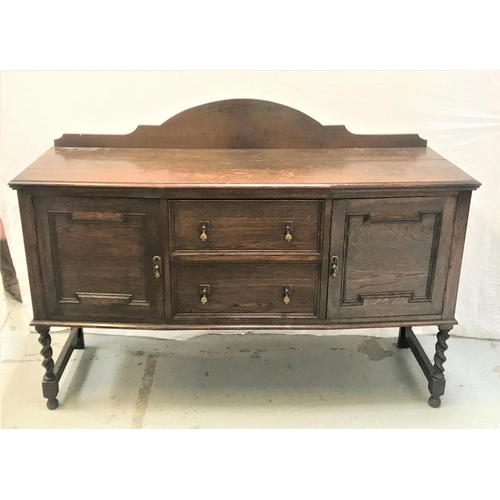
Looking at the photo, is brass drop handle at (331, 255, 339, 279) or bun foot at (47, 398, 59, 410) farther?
bun foot at (47, 398, 59, 410)

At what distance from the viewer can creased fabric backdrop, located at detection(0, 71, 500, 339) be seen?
8.58ft

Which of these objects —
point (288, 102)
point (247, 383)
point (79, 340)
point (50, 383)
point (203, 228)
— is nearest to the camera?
point (203, 228)

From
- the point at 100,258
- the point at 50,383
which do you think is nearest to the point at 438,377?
the point at 100,258

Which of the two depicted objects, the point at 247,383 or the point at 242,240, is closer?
the point at 242,240

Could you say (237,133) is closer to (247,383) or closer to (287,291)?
(287,291)

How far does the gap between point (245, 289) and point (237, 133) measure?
69cm

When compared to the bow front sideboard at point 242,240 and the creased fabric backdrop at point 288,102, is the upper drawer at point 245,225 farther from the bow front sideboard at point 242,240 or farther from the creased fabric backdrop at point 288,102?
the creased fabric backdrop at point 288,102

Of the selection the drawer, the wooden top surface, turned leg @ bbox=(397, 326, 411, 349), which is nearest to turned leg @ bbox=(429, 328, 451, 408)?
turned leg @ bbox=(397, 326, 411, 349)

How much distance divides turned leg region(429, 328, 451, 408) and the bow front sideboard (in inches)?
2.3

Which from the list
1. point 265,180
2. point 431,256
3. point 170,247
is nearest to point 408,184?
point 431,256

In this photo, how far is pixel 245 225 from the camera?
2.06m

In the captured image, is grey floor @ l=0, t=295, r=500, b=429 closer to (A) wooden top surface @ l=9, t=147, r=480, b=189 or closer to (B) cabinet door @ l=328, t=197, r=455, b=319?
(B) cabinet door @ l=328, t=197, r=455, b=319

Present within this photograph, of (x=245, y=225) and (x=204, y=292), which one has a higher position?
(x=245, y=225)

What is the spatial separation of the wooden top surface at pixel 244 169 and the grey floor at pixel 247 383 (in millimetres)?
937
